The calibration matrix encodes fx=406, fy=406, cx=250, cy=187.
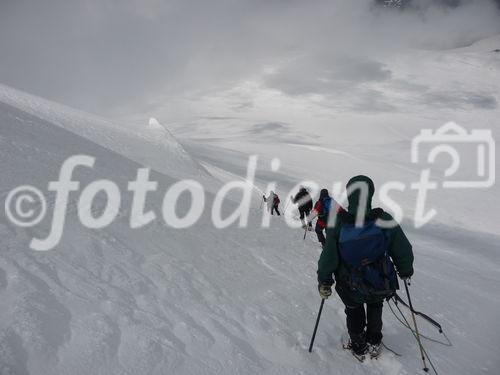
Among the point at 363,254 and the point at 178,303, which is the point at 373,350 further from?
the point at 178,303

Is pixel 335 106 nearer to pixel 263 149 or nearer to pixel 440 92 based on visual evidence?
pixel 440 92

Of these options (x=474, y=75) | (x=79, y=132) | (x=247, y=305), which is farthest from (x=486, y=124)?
(x=247, y=305)

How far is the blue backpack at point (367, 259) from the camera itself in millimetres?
3803

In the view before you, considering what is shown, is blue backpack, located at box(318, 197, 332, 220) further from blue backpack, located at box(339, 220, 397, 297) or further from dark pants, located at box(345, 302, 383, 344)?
blue backpack, located at box(339, 220, 397, 297)

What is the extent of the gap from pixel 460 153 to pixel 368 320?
182ft

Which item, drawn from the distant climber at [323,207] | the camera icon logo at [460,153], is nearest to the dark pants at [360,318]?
the distant climber at [323,207]

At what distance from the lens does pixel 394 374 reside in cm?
416

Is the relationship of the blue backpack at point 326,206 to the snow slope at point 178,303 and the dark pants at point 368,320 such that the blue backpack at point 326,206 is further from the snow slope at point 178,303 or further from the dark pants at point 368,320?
the dark pants at point 368,320

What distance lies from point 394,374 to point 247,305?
1864 millimetres

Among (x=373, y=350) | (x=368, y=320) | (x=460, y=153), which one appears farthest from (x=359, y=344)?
(x=460, y=153)

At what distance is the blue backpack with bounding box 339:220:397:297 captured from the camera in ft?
12.5

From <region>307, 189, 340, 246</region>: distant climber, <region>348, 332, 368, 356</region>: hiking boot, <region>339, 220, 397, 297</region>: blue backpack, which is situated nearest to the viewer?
<region>339, 220, 397, 297</region>: blue backpack

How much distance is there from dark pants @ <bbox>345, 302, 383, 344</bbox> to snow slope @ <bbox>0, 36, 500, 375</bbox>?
0.99ft

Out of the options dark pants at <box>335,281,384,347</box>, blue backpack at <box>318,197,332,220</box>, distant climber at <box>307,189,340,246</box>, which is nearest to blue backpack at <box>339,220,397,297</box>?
dark pants at <box>335,281,384,347</box>
